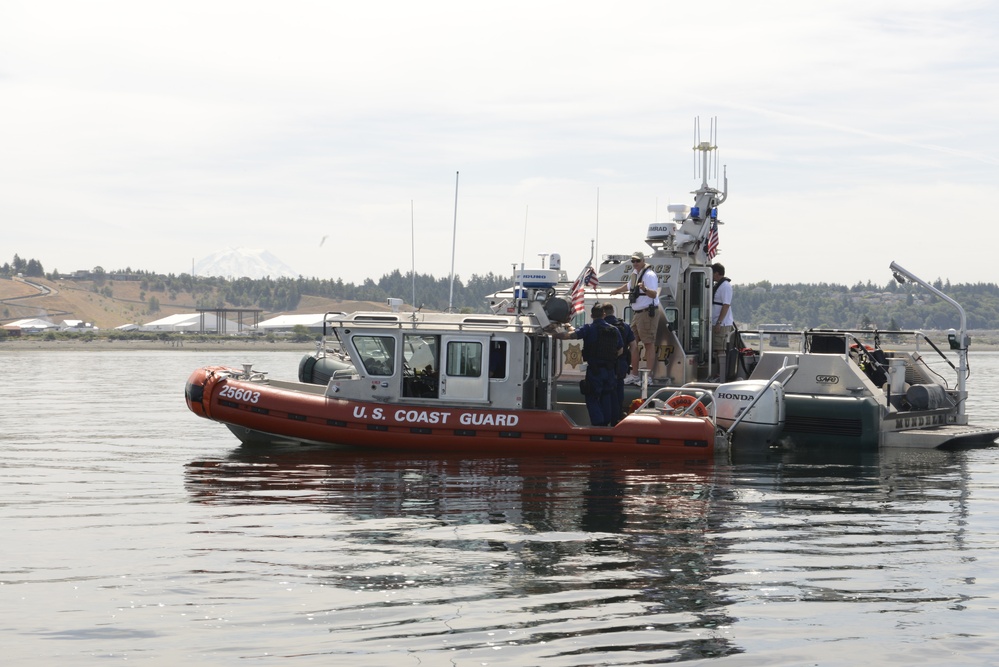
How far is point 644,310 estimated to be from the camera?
1812cm

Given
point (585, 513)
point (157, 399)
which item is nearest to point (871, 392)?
point (585, 513)

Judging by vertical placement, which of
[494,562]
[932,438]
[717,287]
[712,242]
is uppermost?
[712,242]

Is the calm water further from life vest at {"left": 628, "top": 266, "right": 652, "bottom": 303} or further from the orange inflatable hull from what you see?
life vest at {"left": 628, "top": 266, "right": 652, "bottom": 303}

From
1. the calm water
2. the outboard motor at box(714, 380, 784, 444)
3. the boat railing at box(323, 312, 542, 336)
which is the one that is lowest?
the calm water

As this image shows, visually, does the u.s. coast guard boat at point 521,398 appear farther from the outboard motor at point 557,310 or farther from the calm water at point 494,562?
the calm water at point 494,562

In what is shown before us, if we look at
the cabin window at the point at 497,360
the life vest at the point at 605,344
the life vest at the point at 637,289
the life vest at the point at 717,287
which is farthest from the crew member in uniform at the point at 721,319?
the cabin window at the point at 497,360

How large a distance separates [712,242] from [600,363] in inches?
192

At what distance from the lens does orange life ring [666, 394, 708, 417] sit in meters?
16.2

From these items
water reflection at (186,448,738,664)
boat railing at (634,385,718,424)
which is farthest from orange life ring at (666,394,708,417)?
water reflection at (186,448,738,664)

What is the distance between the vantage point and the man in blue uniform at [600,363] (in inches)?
620

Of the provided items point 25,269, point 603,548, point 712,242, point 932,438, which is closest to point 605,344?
point 712,242

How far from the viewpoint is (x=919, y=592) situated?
8.44 metres

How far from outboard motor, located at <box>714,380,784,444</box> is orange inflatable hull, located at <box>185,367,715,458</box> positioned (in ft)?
1.90

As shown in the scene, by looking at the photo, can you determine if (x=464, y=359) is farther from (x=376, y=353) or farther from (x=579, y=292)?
(x=579, y=292)
